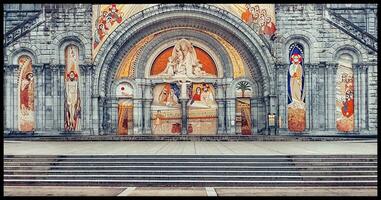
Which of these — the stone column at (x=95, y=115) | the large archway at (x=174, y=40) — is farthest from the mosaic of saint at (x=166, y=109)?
the stone column at (x=95, y=115)

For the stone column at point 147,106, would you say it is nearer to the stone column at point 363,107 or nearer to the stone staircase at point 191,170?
the stone column at point 363,107

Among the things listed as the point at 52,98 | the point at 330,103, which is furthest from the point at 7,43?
the point at 330,103

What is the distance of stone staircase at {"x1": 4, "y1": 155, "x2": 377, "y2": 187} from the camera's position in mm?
13977

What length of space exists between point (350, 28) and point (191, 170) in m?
15.7

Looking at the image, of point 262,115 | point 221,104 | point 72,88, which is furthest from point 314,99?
point 72,88

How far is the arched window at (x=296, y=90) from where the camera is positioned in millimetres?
27500

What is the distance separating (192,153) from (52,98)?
524 inches

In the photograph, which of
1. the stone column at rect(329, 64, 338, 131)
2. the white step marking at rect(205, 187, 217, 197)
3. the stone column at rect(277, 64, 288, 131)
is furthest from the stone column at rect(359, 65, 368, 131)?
the white step marking at rect(205, 187, 217, 197)

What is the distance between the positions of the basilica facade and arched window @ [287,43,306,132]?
5cm

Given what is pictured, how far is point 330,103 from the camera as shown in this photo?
89.5 feet

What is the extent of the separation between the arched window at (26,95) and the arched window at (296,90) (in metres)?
13.2

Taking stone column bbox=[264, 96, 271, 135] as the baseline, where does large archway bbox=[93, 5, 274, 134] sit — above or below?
above

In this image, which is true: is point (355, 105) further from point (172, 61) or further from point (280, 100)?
point (172, 61)

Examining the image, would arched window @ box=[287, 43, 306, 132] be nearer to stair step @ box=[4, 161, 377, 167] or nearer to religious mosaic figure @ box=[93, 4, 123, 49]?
religious mosaic figure @ box=[93, 4, 123, 49]
